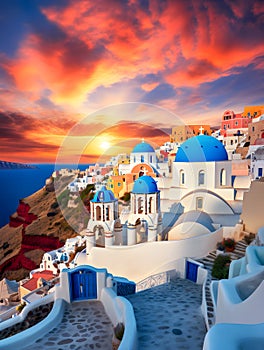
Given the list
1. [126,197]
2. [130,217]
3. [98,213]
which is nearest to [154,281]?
[130,217]

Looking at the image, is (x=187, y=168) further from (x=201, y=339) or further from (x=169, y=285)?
(x=201, y=339)

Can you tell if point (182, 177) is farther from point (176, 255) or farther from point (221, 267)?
point (221, 267)

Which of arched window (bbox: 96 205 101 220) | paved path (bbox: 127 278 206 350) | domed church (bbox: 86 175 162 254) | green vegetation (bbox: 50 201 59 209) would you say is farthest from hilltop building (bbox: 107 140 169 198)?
green vegetation (bbox: 50 201 59 209)

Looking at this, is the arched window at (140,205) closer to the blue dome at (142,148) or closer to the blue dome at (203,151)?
the blue dome at (203,151)

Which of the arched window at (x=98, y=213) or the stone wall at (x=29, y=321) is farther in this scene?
the arched window at (x=98, y=213)

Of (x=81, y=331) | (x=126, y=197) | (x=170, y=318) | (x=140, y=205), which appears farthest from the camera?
(x=126, y=197)

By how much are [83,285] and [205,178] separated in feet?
27.2

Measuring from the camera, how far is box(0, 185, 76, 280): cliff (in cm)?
2962

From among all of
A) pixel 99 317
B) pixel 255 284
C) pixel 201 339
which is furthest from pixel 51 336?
pixel 255 284

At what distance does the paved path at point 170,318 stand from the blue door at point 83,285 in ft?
3.55

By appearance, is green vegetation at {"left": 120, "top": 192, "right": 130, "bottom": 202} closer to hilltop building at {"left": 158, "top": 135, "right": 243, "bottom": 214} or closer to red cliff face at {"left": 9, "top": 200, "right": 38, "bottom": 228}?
hilltop building at {"left": 158, "top": 135, "right": 243, "bottom": 214}

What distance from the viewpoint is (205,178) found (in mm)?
11469

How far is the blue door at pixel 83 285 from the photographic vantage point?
503cm

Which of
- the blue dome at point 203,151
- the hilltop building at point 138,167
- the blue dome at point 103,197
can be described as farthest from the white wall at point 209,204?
the hilltop building at point 138,167
